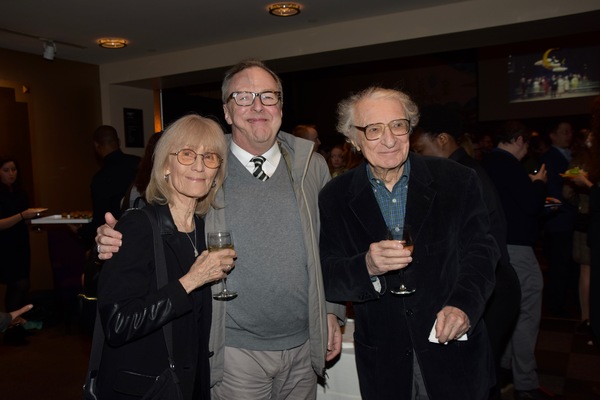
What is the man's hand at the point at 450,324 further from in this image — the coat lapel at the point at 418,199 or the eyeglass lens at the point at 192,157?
the eyeglass lens at the point at 192,157

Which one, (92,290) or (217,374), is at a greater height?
(92,290)

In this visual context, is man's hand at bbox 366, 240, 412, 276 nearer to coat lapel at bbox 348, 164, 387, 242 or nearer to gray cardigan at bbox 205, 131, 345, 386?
coat lapel at bbox 348, 164, 387, 242

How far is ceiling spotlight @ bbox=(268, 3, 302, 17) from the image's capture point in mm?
5453

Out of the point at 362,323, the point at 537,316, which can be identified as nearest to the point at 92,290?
the point at 362,323

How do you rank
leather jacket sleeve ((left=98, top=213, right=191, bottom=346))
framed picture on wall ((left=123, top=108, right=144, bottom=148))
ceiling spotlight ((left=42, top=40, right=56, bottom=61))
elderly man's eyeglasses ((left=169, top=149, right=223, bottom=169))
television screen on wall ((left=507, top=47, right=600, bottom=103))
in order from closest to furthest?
leather jacket sleeve ((left=98, top=213, right=191, bottom=346)) < elderly man's eyeglasses ((left=169, top=149, right=223, bottom=169)) < ceiling spotlight ((left=42, top=40, right=56, bottom=61)) < framed picture on wall ((left=123, top=108, right=144, bottom=148)) < television screen on wall ((left=507, top=47, right=600, bottom=103))

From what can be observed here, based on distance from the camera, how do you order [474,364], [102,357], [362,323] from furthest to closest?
[362,323] → [474,364] → [102,357]

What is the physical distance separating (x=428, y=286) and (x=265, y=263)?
0.67 m

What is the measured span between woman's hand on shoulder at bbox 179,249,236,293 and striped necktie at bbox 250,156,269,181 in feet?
1.83

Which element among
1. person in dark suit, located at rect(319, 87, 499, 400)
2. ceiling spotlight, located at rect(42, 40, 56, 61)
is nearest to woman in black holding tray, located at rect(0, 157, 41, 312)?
ceiling spotlight, located at rect(42, 40, 56, 61)

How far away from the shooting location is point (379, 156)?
1958 mm

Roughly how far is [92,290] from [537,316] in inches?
121

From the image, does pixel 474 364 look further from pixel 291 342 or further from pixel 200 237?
pixel 200 237

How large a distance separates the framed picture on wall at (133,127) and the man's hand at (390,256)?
7.65m

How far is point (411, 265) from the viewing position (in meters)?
1.89
